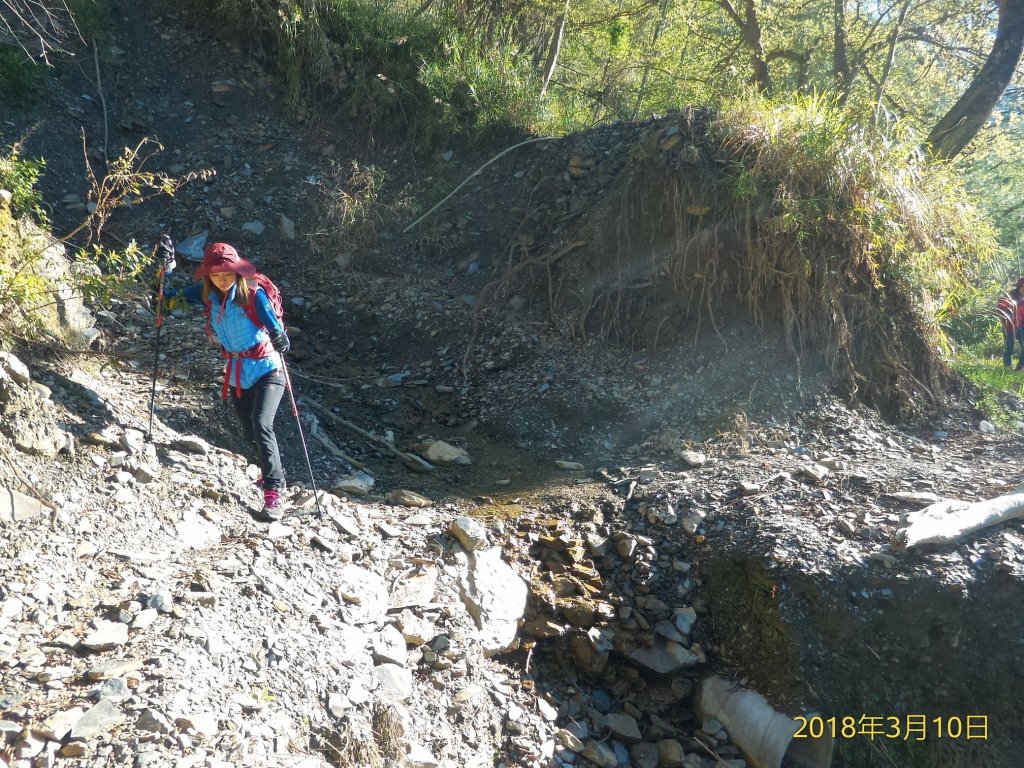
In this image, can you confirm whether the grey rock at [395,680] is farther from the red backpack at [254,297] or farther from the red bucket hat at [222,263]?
the red bucket hat at [222,263]

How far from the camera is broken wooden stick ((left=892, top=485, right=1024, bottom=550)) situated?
13.3 ft

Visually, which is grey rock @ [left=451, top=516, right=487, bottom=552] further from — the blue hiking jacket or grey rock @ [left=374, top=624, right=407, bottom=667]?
the blue hiking jacket

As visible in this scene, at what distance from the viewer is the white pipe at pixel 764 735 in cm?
380

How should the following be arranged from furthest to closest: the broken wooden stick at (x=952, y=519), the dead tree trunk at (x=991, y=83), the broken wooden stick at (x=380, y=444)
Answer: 1. the dead tree trunk at (x=991, y=83)
2. the broken wooden stick at (x=380, y=444)
3. the broken wooden stick at (x=952, y=519)

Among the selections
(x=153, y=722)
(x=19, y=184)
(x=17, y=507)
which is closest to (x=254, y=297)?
(x=17, y=507)

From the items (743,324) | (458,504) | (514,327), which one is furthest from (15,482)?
(743,324)

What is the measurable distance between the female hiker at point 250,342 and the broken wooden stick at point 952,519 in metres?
3.43

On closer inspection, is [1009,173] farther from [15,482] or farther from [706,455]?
[15,482]

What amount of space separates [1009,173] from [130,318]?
16.4 m

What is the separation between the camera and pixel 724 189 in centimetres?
612

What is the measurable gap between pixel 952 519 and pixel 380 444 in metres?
3.66

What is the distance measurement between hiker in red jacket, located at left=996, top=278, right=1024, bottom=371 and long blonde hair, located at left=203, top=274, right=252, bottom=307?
877cm

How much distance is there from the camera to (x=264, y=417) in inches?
156

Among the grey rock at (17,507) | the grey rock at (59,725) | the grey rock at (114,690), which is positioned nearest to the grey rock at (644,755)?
the grey rock at (114,690)
